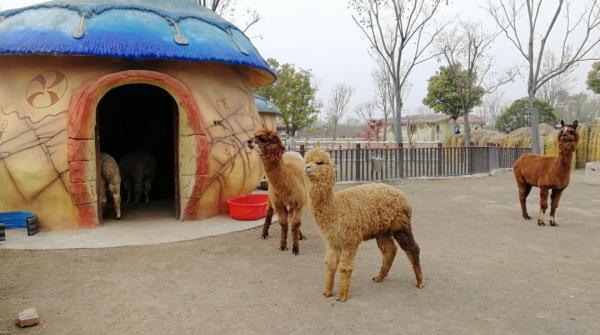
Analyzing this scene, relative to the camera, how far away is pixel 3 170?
261 inches

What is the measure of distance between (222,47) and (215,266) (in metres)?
4.18

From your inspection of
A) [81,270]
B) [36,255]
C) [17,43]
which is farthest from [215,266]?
[17,43]

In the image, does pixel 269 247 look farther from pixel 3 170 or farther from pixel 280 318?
pixel 3 170

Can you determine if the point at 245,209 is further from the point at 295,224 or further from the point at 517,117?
the point at 517,117

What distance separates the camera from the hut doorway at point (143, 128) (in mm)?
9859

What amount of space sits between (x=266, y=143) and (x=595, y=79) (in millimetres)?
27239

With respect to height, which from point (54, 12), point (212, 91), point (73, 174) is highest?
point (54, 12)

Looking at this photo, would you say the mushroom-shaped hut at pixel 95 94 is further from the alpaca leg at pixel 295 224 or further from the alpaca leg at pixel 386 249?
the alpaca leg at pixel 386 249

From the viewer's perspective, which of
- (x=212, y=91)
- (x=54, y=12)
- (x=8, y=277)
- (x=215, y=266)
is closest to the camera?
(x=8, y=277)

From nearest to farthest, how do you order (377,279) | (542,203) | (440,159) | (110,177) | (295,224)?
(377,279) < (295,224) < (542,203) < (110,177) < (440,159)

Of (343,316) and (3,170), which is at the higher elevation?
(3,170)

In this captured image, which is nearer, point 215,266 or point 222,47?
point 215,266

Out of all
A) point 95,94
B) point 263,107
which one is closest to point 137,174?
point 95,94

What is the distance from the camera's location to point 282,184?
564 centimetres
